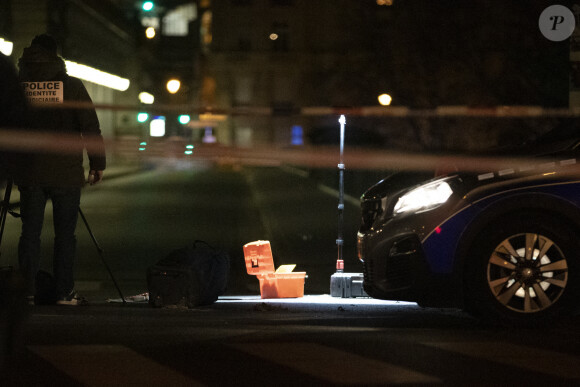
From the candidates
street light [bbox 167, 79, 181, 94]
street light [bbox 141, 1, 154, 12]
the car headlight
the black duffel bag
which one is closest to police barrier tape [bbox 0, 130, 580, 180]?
the car headlight

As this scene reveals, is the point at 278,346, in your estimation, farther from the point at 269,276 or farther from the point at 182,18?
the point at 182,18

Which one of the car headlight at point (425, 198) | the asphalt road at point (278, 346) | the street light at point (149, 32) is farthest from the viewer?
the street light at point (149, 32)

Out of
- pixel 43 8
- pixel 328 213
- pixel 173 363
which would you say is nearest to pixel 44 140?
pixel 173 363

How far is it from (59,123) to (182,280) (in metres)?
1.64

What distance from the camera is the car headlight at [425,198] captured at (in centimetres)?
727

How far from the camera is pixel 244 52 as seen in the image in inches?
3745

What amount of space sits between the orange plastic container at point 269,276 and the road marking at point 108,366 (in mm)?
3831

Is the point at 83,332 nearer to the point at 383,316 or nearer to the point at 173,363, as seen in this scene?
the point at 173,363

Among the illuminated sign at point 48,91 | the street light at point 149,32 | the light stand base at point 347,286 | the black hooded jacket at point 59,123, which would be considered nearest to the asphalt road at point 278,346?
the light stand base at point 347,286

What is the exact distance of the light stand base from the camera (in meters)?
9.64

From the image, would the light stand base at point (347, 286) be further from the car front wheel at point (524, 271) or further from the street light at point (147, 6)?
the street light at point (147, 6)

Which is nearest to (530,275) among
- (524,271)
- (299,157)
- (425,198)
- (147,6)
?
(524,271)

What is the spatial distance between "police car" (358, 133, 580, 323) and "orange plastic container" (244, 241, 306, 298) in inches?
110

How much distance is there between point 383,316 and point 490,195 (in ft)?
4.40
